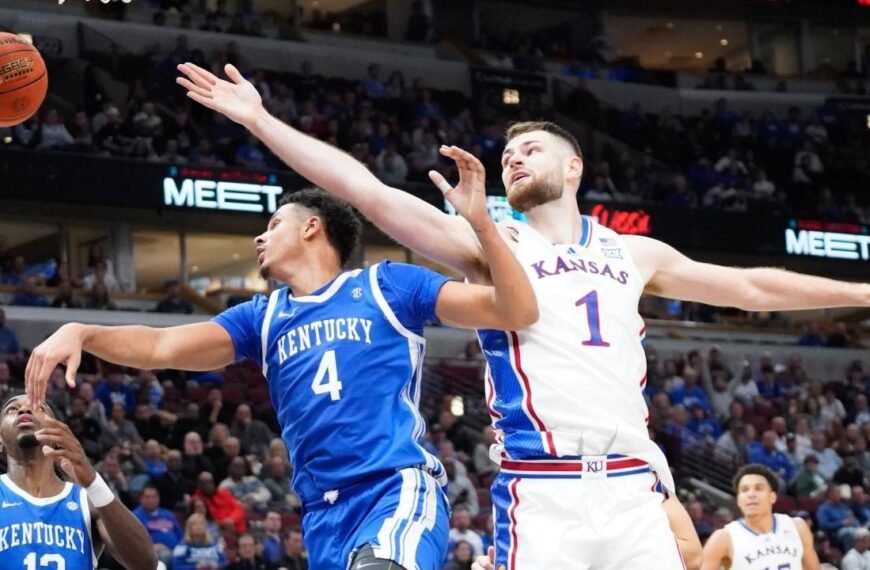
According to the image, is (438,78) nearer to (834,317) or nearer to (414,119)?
(414,119)

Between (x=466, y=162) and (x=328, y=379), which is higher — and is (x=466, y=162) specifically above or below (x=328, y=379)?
above

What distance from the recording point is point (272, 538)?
45.7 feet

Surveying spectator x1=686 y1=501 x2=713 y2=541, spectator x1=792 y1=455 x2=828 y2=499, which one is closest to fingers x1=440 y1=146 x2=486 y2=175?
spectator x1=686 y1=501 x2=713 y2=541

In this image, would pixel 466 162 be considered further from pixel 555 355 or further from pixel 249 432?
pixel 249 432

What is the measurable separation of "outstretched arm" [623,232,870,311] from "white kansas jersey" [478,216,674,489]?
294 mm

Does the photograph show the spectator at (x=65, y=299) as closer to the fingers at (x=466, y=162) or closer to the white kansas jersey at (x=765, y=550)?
the white kansas jersey at (x=765, y=550)

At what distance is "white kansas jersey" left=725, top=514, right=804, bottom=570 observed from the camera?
1077 cm

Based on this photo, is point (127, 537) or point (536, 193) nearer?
point (536, 193)

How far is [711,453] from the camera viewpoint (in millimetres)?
20859

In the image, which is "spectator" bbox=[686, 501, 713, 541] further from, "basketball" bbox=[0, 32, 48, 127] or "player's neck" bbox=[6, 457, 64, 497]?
"player's neck" bbox=[6, 457, 64, 497]

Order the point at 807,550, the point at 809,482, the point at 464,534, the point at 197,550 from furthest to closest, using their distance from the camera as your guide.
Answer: the point at 809,482, the point at 464,534, the point at 197,550, the point at 807,550

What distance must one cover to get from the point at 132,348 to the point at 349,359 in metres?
0.81

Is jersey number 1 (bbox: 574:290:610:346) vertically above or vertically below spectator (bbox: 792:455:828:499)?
above

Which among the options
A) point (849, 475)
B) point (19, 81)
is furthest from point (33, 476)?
point (849, 475)
